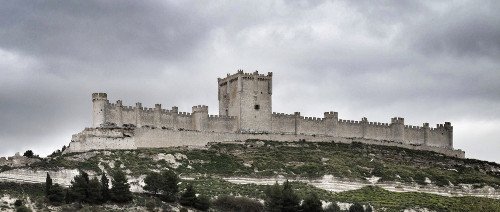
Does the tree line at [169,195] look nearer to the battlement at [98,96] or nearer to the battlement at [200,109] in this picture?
the battlement at [98,96]

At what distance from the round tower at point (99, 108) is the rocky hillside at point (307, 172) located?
442 centimetres

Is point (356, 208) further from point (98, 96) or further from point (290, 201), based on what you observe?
point (98, 96)

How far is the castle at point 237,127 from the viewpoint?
95.4m

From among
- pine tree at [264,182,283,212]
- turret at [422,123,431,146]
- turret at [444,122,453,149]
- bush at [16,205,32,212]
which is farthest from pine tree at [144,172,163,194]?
turret at [444,122,453,149]

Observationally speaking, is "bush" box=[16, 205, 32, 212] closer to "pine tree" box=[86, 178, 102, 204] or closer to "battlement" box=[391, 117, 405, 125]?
"pine tree" box=[86, 178, 102, 204]

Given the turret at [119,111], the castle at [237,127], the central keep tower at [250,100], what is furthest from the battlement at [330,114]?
the turret at [119,111]

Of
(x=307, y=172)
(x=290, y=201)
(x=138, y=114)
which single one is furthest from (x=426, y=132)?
(x=290, y=201)

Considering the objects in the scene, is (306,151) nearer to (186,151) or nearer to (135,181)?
(186,151)

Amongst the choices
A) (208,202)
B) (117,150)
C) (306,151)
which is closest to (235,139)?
(306,151)

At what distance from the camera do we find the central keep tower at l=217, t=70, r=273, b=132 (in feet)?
345

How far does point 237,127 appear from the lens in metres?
105

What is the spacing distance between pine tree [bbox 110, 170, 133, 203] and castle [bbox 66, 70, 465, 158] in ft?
33.4

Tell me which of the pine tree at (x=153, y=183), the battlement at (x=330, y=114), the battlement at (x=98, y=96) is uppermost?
the battlement at (x=98, y=96)

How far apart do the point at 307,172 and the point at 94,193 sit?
21510 millimetres
